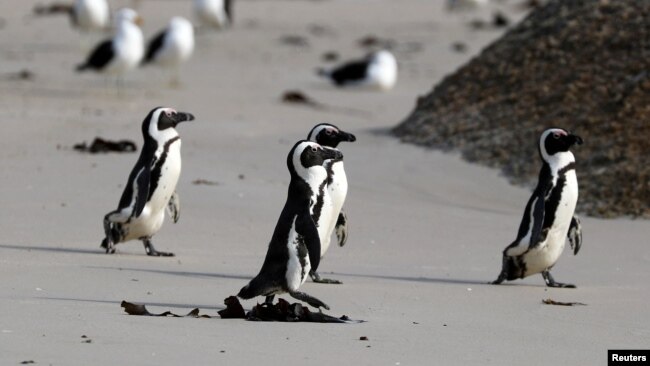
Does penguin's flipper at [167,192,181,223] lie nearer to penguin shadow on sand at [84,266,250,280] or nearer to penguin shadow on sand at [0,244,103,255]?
penguin shadow on sand at [0,244,103,255]

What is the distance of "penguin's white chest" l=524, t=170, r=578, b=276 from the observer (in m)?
8.64

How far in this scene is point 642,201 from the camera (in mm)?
11312

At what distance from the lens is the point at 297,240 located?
730cm

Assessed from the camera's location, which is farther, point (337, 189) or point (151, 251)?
point (151, 251)

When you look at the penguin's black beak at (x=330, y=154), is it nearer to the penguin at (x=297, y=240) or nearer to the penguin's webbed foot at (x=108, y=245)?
the penguin at (x=297, y=240)

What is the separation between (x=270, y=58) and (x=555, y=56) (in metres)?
9.80

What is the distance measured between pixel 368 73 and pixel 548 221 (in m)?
11.9

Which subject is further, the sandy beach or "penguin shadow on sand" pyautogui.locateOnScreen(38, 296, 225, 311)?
"penguin shadow on sand" pyautogui.locateOnScreen(38, 296, 225, 311)

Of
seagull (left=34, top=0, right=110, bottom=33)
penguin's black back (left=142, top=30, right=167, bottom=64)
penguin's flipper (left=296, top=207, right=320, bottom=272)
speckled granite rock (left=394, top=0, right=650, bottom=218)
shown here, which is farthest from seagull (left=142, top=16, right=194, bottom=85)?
penguin's flipper (left=296, top=207, right=320, bottom=272)

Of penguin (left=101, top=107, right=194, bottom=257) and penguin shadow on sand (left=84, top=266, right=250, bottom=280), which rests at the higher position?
penguin (left=101, top=107, right=194, bottom=257)

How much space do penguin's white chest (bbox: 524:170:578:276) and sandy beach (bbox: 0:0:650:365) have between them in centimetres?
15

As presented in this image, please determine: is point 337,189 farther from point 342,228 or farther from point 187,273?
point 187,273

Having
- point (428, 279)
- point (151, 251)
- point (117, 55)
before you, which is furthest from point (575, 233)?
point (117, 55)

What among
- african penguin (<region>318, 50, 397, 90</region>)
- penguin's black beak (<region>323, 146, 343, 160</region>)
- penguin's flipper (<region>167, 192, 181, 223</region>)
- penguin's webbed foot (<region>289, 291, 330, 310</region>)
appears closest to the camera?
penguin's webbed foot (<region>289, 291, 330, 310</region>)
